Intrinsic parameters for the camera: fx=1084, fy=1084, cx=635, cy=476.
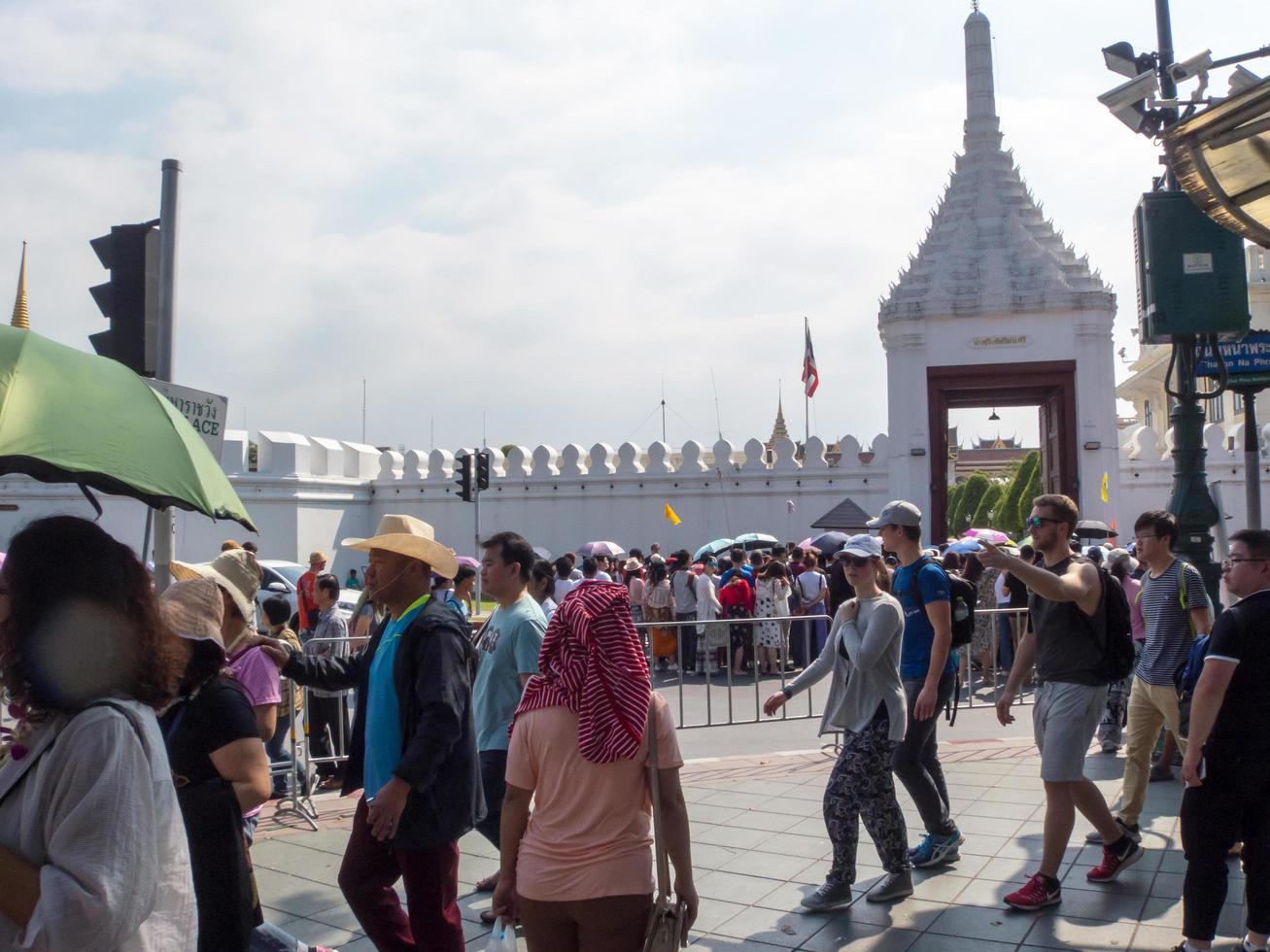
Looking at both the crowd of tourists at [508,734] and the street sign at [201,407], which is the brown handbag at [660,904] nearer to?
the crowd of tourists at [508,734]

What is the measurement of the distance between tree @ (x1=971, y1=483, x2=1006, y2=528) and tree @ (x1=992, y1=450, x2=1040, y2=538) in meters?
4.73

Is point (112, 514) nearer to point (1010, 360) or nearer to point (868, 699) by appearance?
point (1010, 360)

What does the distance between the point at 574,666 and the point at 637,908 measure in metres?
0.67

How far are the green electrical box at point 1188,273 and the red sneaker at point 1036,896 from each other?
334cm

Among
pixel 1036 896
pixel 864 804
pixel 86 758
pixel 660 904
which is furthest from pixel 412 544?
pixel 1036 896

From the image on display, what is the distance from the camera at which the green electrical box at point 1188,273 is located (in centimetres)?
634

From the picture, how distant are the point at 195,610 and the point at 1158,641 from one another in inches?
185

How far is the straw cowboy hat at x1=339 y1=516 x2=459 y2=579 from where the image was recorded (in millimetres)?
4121

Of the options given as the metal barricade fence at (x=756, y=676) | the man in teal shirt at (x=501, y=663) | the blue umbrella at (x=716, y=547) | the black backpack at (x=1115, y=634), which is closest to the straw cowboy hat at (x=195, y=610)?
the man in teal shirt at (x=501, y=663)

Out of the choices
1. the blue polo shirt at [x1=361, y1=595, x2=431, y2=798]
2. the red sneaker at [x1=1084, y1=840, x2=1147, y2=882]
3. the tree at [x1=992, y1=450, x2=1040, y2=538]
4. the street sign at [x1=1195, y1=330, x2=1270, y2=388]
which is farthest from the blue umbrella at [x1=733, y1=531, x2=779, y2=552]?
the tree at [x1=992, y1=450, x2=1040, y2=538]

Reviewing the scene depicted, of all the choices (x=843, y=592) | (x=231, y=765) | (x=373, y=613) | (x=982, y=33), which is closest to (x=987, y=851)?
(x=231, y=765)

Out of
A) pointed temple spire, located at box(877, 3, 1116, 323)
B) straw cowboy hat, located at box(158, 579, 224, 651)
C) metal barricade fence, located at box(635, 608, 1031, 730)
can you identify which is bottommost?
metal barricade fence, located at box(635, 608, 1031, 730)

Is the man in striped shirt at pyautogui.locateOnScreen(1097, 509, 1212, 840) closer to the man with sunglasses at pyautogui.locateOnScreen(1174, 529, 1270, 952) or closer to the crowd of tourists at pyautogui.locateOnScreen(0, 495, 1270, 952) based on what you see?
the crowd of tourists at pyautogui.locateOnScreen(0, 495, 1270, 952)

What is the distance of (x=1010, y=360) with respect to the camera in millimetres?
23219
